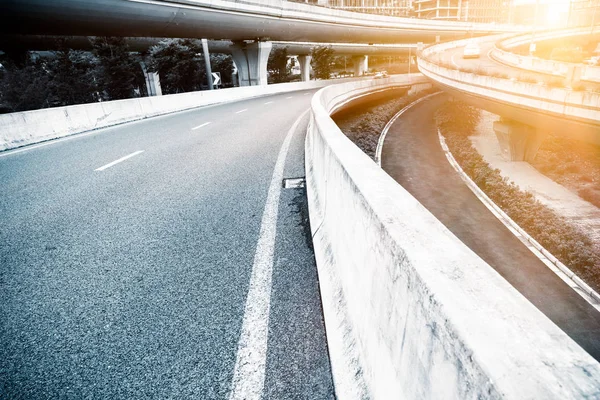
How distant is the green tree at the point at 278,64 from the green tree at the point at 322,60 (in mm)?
6020

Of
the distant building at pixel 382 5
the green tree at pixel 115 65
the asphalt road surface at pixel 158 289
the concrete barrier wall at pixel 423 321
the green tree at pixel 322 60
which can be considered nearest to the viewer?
the concrete barrier wall at pixel 423 321

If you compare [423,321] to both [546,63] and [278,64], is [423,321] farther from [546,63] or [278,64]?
[278,64]

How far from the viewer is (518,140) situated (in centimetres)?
2330

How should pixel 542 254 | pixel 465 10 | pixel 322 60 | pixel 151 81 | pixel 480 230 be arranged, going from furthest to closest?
1. pixel 465 10
2. pixel 322 60
3. pixel 151 81
4. pixel 480 230
5. pixel 542 254

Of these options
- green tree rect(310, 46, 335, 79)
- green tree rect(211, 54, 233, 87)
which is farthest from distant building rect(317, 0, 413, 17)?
green tree rect(211, 54, 233, 87)

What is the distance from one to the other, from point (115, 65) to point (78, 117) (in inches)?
1279

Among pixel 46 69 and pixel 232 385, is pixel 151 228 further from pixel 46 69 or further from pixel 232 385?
pixel 46 69

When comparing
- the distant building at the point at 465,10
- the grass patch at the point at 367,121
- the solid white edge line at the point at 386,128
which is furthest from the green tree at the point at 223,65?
the distant building at the point at 465,10

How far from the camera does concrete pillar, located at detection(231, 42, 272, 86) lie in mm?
39156

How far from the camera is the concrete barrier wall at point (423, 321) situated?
887 mm

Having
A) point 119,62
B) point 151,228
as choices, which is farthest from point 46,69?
point 151,228

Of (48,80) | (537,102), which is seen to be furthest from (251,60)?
(537,102)

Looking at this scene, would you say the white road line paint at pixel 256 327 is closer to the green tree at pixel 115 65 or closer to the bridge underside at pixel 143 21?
the bridge underside at pixel 143 21

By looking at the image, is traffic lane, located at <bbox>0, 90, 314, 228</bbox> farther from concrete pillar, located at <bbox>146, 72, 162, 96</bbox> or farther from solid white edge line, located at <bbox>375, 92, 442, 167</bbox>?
concrete pillar, located at <bbox>146, 72, 162, 96</bbox>
